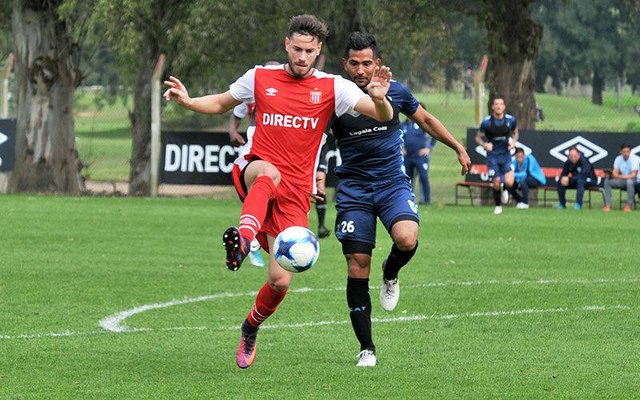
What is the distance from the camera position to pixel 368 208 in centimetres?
920

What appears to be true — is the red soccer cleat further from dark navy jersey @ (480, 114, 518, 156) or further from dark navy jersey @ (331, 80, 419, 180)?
dark navy jersey @ (480, 114, 518, 156)

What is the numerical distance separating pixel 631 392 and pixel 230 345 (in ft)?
10.2

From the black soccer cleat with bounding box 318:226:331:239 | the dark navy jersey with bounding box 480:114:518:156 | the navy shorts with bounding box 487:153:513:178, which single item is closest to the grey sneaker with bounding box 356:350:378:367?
the black soccer cleat with bounding box 318:226:331:239

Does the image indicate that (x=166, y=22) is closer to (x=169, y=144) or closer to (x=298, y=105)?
(x=169, y=144)

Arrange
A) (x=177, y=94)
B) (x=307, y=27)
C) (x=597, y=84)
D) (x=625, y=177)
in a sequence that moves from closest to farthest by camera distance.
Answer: (x=307, y=27) < (x=177, y=94) < (x=625, y=177) < (x=597, y=84)

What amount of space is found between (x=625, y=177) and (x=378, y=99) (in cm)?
1892

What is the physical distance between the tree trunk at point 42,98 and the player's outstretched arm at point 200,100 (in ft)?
73.3

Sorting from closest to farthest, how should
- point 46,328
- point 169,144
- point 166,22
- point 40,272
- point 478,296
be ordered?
point 46,328
point 478,296
point 40,272
point 169,144
point 166,22

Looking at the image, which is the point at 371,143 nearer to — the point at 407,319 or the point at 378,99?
the point at 378,99

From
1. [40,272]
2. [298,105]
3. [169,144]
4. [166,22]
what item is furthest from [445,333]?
[166,22]

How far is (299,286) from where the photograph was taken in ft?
45.3

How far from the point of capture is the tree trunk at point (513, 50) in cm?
3019

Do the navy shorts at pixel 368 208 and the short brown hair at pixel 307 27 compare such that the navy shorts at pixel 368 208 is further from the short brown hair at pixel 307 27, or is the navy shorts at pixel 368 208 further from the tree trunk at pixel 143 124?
the tree trunk at pixel 143 124

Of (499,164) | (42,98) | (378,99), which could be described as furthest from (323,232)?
(42,98)
